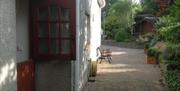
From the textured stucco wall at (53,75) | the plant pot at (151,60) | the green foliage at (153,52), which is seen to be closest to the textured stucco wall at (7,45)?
the textured stucco wall at (53,75)

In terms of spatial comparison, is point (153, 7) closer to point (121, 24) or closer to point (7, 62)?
point (121, 24)

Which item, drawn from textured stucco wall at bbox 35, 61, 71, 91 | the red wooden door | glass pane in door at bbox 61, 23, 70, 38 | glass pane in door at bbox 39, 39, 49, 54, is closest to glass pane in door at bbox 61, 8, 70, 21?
glass pane in door at bbox 61, 23, 70, 38

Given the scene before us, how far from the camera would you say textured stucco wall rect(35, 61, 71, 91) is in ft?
37.1

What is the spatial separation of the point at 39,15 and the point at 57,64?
1.29 meters

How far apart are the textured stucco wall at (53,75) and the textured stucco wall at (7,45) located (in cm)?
336

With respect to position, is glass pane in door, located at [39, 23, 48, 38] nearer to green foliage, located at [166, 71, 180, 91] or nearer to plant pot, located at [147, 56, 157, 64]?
green foliage, located at [166, 71, 180, 91]

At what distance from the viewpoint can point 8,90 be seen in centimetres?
758

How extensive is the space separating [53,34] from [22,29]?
81cm

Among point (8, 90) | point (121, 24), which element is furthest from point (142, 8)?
point (8, 90)

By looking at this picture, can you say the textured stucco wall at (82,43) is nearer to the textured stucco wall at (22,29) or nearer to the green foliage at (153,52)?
the textured stucco wall at (22,29)

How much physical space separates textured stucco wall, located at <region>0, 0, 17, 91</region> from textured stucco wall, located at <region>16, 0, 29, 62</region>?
2.47 m

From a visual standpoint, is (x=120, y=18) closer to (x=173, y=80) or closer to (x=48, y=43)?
(x=173, y=80)

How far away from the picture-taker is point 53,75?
37.3ft

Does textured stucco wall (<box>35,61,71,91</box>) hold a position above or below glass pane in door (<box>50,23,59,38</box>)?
below
